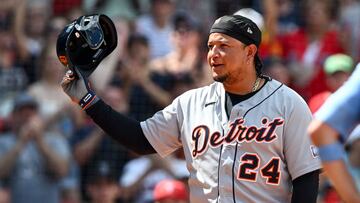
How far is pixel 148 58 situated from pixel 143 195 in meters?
1.36

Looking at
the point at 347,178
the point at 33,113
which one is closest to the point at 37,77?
the point at 33,113

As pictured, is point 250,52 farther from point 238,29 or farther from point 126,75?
point 126,75

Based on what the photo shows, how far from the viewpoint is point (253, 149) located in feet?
14.3

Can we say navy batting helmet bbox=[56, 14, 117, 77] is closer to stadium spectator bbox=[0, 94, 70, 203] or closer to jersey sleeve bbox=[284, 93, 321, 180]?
jersey sleeve bbox=[284, 93, 321, 180]

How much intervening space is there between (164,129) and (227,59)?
498 mm

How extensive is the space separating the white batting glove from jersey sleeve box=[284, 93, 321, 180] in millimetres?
971

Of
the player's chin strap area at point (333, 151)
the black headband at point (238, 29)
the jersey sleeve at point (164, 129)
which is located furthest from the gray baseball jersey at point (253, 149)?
the player's chin strap area at point (333, 151)

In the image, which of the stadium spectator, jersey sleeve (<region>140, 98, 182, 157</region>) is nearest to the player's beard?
jersey sleeve (<region>140, 98, 182, 157</region>)

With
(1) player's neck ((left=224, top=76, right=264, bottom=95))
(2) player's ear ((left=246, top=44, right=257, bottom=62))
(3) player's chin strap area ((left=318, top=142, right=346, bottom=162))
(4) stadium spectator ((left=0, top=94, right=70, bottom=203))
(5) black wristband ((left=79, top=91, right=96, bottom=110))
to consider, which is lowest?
(4) stadium spectator ((left=0, top=94, right=70, bottom=203))

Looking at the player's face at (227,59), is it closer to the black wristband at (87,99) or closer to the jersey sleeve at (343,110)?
the black wristband at (87,99)

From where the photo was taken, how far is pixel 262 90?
14.8 feet

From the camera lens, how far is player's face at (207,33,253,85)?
14.5 ft

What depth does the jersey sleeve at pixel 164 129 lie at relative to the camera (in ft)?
15.2

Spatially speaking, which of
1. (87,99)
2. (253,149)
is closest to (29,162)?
(87,99)
